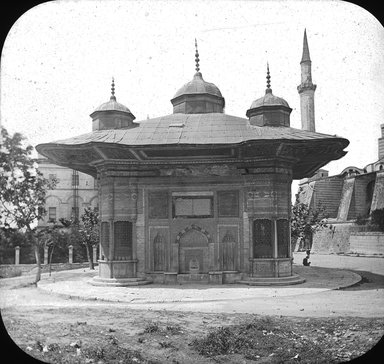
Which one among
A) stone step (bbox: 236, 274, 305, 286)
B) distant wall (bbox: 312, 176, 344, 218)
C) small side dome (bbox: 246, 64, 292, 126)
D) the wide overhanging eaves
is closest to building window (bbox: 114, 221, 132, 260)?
the wide overhanging eaves

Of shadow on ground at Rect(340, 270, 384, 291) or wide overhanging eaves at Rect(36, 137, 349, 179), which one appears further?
wide overhanging eaves at Rect(36, 137, 349, 179)

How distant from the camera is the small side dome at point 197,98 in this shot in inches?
850

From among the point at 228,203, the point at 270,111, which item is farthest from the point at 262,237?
the point at 270,111

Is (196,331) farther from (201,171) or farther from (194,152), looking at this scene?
(194,152)

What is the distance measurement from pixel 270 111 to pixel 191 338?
37.7 ft

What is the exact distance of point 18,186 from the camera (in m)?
12.0

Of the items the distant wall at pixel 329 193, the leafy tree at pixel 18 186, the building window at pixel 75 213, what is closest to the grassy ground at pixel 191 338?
the leafy tree at pixel 18 186

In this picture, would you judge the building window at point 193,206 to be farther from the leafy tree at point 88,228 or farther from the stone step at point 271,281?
the leafy tree at point 88,228

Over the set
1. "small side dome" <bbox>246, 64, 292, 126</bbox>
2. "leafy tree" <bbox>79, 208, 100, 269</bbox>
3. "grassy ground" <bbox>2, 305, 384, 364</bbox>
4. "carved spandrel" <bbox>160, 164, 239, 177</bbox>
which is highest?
"small side dome" <bbox>246, 64, 292, 126</bbox>

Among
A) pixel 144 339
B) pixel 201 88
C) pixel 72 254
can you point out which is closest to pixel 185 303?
pixel 144 339

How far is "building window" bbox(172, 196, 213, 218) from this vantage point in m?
17.5

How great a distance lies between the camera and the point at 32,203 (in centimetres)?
1296

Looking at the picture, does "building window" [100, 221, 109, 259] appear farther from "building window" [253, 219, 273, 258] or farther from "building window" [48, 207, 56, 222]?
"building window" [253, 219, 273, 258]

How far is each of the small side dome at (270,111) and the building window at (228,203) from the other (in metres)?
3.53
